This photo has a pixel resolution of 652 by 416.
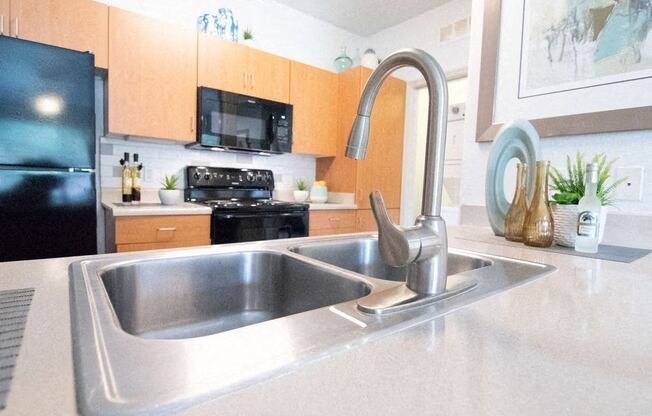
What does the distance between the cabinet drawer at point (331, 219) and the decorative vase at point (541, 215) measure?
1817 millimetres

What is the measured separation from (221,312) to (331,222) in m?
2.05

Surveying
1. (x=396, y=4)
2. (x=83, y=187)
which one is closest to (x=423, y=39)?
(x=396, y=4)

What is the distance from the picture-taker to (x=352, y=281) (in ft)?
1.98

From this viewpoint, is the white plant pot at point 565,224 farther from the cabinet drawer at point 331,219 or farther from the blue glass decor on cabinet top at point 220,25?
the blue glass decor on cabinet top at point 220,25

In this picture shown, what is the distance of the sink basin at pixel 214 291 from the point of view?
2.17ft

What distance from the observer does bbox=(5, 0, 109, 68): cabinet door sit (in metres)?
1.80

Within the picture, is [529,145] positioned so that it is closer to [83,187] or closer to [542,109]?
[542,109]

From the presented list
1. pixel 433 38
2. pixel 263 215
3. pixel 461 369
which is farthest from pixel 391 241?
pixel 433 38

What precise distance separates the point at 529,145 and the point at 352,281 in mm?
857

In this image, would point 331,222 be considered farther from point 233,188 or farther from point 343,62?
point 343,62

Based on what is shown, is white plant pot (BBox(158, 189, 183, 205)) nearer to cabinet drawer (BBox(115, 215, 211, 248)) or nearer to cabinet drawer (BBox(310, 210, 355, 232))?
cabinet drawer (BBox(115, 215, 211, 248))

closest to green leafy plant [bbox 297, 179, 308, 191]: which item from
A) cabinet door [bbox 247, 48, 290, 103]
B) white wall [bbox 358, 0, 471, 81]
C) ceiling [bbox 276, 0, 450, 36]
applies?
cabinet door [bbox 247, 48, 290, 103]

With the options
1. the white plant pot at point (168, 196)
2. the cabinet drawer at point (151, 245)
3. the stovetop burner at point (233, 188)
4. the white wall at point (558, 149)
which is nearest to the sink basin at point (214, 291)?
the white wall at point (558, 149)

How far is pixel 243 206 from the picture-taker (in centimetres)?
229
